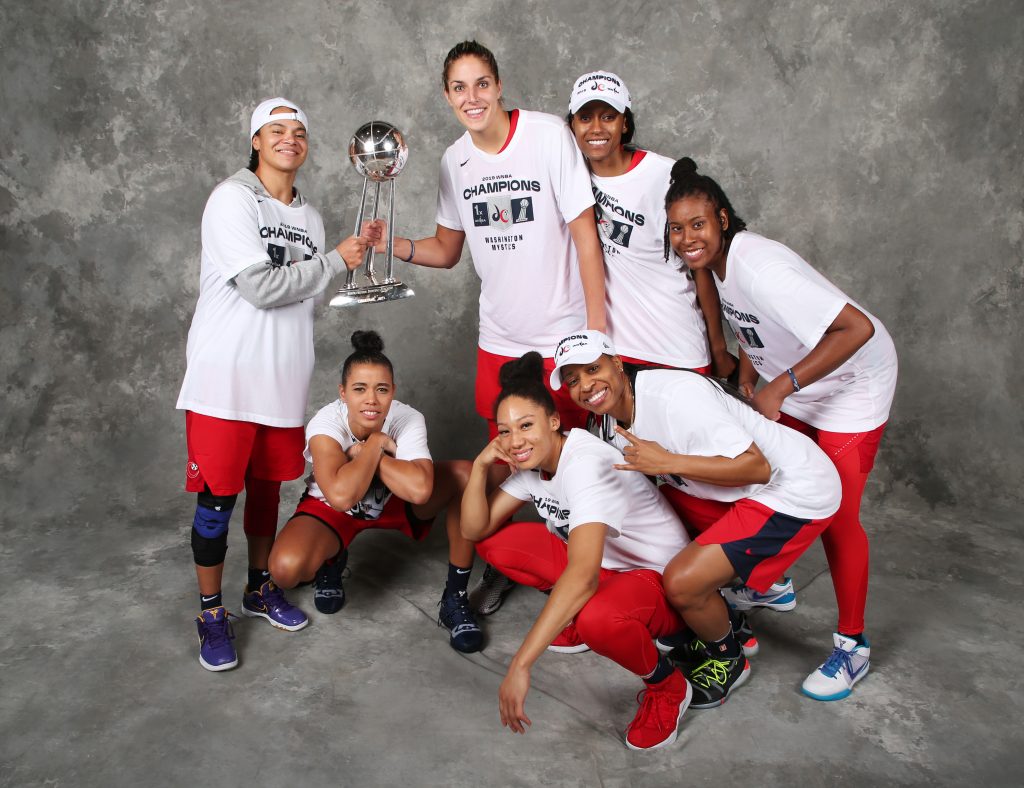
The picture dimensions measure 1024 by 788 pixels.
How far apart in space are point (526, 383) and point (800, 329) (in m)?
0.87

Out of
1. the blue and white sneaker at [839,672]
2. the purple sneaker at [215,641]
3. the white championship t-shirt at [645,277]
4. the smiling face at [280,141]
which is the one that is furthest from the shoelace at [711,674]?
the smiling face at [280,141]

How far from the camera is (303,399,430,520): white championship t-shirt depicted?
3500 millimetres

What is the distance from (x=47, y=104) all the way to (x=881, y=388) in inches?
167

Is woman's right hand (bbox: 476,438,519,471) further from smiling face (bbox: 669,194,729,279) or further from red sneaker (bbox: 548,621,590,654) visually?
smiling face (bbox: 669,194,729,279)

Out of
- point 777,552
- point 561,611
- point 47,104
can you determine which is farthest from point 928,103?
point 47,104

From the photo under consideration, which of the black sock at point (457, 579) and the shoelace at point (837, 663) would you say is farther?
the black sock at point (457, 579)

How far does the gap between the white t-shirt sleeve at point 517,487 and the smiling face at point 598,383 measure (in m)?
0.45

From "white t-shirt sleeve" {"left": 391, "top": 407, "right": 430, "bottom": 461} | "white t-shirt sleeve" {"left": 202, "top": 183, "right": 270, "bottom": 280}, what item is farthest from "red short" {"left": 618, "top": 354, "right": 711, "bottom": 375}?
"white t-shirt sleeve" {"left": 202, "top": 183, "right": 270, "bottom": 280}

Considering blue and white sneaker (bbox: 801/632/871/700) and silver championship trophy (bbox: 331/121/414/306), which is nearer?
blue and white sneaker (bbox: 801/632/871/700)

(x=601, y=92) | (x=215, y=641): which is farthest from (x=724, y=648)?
(x=601, y=92)

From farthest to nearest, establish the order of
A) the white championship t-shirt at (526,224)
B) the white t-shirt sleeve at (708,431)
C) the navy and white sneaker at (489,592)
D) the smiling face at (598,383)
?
1. the navy and white sneaker at (489,592)
2. the white championship t-shirt at (526,224)
3. the smiling face at (598,383)
4. the white t-shirt sleeve at (708,431)

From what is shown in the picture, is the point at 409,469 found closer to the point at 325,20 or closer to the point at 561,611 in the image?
the point at 561,611

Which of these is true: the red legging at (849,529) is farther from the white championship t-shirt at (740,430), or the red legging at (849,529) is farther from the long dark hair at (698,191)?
the long dark hair at (698,191)

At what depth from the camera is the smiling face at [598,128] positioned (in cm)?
324
